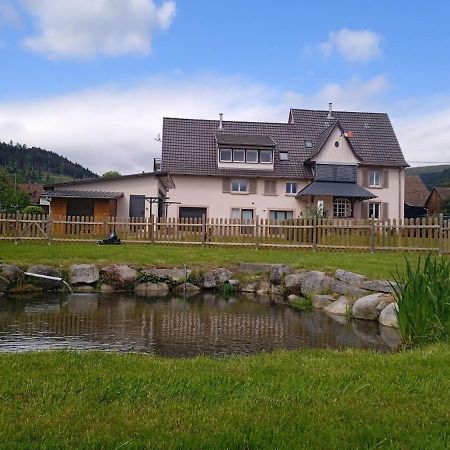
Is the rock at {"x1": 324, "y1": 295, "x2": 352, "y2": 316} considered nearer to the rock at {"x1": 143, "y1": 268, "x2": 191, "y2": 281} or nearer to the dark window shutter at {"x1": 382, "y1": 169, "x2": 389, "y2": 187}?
the rock at {"x1": 143, "y1": 268, "x2": 191, "y2": 281}

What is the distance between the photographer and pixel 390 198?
133ft

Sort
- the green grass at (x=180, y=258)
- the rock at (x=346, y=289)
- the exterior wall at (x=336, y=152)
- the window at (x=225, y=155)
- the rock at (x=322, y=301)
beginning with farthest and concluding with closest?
the window at (x=225, y=155) < the exterior wall at (x=336, y=152) < the green grass at (x=180, y=258) < the rock at (x=322, y=301) < the rock at (x=346, y=289)

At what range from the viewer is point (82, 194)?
96.8 ft

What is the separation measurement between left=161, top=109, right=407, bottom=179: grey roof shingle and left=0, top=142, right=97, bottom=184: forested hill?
297 ft

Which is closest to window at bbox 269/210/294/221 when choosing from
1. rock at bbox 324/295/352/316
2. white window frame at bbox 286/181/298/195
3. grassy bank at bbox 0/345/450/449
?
white window frame at bbox 286/181/298/195

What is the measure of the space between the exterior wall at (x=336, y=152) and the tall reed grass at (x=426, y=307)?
32247 millimetres

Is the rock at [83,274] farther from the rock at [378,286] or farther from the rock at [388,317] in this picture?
the rock at [388,317]

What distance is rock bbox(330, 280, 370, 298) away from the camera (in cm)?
1248

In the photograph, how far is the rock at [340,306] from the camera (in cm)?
1197

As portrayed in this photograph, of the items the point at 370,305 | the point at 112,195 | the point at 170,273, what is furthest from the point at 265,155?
the point at 370,305

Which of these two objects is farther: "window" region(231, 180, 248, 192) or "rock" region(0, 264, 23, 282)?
"window" region(231, 180, 248, 192)

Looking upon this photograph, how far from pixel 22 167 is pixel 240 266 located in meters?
127

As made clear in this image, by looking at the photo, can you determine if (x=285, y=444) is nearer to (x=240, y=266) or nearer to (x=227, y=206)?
(x=240, y=266)

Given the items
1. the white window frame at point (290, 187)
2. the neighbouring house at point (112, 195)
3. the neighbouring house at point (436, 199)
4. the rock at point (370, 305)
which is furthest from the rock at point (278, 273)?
the neighbouring house at point (436, 199)
